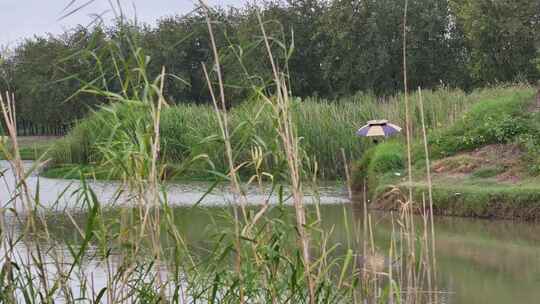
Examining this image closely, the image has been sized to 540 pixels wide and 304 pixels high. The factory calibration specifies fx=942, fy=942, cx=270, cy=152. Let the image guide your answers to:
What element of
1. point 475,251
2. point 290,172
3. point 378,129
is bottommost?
point 475,251

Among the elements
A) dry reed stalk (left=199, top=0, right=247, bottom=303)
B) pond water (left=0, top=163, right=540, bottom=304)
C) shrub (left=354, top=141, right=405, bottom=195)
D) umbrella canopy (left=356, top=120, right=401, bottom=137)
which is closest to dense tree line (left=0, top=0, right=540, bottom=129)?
umbrella canopy (left=356, top=120, right=401, bottom=137)

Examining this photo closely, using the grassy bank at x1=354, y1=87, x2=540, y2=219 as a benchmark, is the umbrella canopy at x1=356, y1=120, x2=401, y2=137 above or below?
above

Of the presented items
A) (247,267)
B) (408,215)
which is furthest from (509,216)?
(247,267)

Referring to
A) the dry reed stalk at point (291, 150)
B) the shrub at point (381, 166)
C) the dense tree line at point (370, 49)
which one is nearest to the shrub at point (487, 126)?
the shrub at point (381, 166)

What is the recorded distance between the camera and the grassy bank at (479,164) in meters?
12.2

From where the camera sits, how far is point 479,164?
14602 mm

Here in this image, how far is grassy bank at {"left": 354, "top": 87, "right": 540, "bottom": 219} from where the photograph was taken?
12242 millimetres

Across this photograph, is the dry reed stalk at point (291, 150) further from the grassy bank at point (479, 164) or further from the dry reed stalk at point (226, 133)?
the grassy bank at point (479, 164)

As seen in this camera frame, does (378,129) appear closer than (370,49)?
Yes

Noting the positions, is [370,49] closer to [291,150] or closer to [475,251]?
[475,251]

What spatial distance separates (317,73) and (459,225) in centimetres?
3583

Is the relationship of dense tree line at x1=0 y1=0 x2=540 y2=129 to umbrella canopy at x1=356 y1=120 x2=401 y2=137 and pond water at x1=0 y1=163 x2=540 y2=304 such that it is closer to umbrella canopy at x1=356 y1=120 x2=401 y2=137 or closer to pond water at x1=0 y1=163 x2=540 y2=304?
umbrella canopy at x1=356 y1=120 x2=401 y2=137

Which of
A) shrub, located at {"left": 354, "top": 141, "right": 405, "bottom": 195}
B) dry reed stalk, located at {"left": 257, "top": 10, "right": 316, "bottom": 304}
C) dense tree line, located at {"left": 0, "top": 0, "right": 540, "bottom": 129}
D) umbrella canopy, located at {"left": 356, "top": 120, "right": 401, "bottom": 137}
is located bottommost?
shrub, located at {"left": 354, "top": 141, "right": 405, "bottom": 195}

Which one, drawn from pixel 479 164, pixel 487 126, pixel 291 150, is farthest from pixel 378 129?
pixel 291 150
